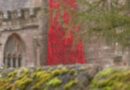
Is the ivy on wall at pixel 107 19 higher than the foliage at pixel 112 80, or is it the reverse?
the ivy on wall at pixel 107 19

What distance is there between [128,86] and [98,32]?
13.5ft

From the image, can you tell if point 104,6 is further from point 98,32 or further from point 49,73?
point 49,73

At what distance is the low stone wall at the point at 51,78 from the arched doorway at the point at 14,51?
2001 centimetres

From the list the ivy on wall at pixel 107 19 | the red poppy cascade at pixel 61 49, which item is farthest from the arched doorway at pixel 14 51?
the ivy on wall at pixel 107 19

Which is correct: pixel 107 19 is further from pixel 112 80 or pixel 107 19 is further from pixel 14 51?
pixel 14 51

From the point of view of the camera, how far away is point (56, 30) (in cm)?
2281

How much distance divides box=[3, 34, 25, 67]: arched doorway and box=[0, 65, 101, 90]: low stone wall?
788 inches

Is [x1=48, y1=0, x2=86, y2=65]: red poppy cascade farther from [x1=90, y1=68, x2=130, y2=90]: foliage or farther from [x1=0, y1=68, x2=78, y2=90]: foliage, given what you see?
[x1=90, y1=68, x2=130, y2=90]: foliage

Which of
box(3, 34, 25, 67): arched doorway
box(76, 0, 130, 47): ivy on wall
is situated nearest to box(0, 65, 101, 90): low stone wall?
box(76, 0, 130, 47): ivy on wall

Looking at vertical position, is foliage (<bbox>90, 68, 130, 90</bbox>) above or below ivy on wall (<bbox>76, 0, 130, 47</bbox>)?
below

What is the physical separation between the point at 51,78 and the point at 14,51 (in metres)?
21.5

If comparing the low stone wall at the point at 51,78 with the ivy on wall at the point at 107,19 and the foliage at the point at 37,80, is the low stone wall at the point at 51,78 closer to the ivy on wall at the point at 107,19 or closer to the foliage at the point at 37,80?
the foliage at the point at 37,80

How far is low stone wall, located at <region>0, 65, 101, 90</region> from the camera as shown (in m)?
5.76

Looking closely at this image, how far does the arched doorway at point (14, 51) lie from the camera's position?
2686 cm
